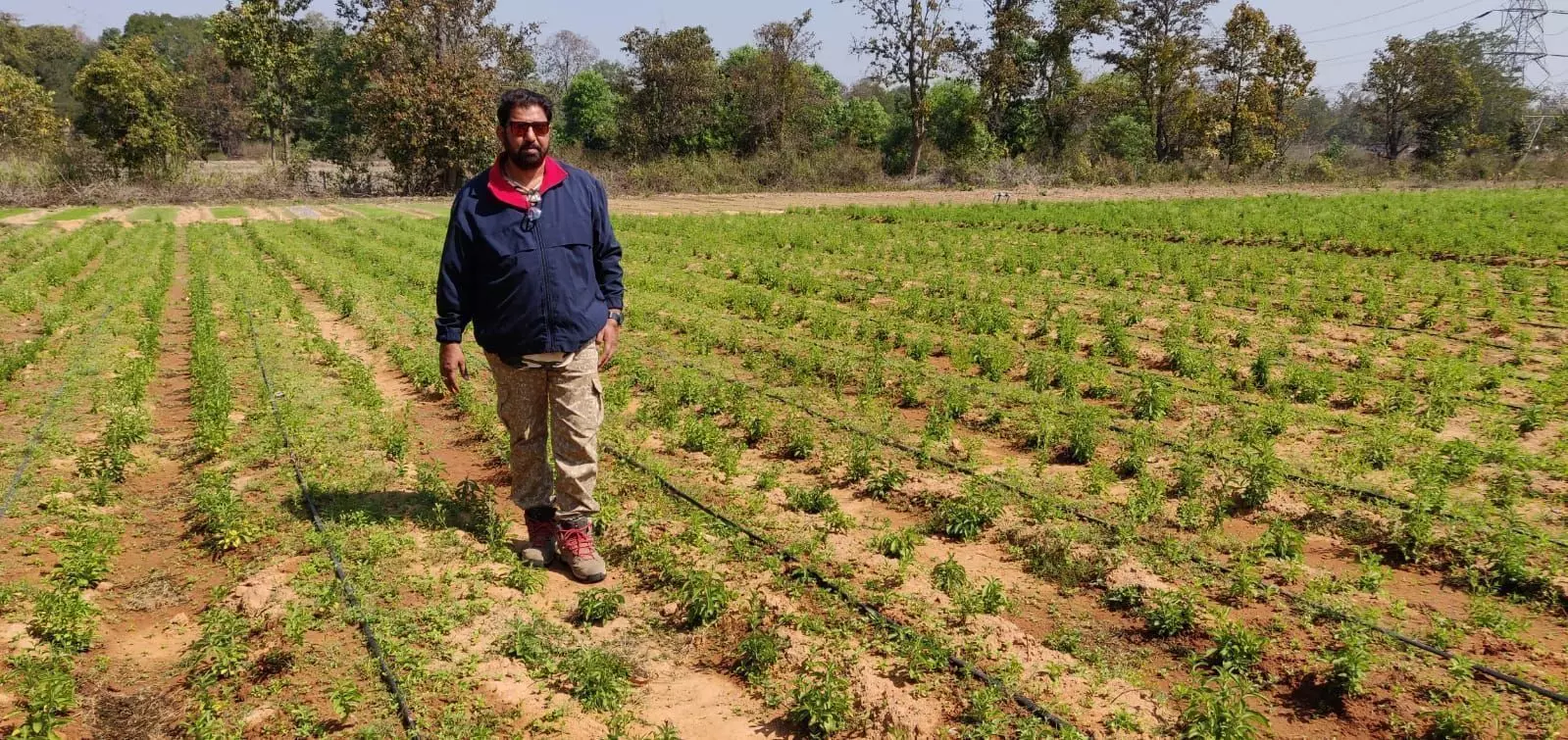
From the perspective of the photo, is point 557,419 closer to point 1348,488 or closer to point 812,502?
point 812,502

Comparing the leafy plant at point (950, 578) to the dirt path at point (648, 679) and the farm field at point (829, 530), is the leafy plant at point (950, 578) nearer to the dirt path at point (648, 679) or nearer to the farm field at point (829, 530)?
the farm field at point (829, 530)

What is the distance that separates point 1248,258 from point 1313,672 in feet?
43.6

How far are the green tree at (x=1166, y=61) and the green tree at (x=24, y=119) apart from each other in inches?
1831

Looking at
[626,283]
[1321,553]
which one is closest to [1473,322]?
[1321,553]

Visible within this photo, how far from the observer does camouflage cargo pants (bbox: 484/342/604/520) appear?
14.4ft

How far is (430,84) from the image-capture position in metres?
35.7

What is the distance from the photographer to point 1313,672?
151 inches

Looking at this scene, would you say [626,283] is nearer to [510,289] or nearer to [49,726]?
[510,289]

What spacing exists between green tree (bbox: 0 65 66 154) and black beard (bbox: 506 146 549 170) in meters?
39.8

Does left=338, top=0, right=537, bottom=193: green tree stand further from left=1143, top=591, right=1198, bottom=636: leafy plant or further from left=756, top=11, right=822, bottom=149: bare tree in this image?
left=1143, top=591, right=1198, bottom=636: leafy plant

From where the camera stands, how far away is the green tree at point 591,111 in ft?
152

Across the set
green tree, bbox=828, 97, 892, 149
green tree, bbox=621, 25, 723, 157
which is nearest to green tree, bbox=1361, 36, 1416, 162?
green tree, bbox=828, 97, 892, 149

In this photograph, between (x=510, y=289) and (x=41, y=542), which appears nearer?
(x=510, y=289)

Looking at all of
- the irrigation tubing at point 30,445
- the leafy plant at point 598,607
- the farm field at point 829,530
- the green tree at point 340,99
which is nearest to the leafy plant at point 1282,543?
the farm field at point 829,530
